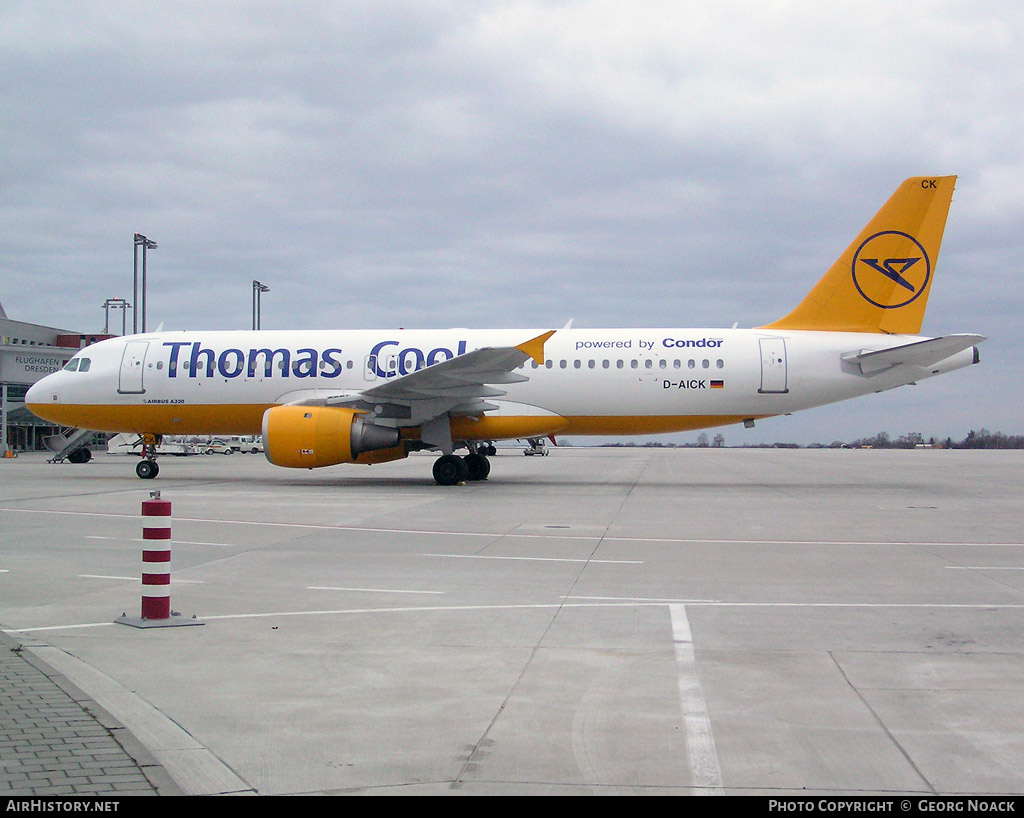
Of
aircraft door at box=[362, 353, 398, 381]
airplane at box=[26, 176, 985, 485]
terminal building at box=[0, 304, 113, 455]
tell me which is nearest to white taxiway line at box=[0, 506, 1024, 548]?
airplane at box=[26, 176, 985, 485]

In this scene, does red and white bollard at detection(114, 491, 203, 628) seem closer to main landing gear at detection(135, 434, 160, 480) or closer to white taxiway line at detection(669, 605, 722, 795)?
white taxiway line at detection(669, 605, 722, 795)

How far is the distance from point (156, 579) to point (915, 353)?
18596 millimetres

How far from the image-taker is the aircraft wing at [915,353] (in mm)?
20375

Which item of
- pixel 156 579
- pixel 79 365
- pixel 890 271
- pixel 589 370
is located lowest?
pixel 156 579

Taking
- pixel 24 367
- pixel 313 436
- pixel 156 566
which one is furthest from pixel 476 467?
pixel 24 367

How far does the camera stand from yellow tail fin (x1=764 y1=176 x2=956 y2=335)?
71.4 feet

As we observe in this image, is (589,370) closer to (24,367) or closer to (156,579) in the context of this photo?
(156,579)

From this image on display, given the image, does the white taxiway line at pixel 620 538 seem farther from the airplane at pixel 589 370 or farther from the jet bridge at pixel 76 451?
the jet bridge at pixel 76 451

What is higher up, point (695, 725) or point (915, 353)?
point (915, 353)

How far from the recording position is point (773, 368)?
72.1ft

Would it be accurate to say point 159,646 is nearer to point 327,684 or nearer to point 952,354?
point 327,684

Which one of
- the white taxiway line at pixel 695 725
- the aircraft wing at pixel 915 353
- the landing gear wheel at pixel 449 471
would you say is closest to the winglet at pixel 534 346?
the landing gear wheel at pixel 449 471

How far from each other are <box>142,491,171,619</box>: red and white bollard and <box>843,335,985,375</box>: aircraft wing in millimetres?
18064

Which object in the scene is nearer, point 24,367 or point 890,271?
point 890,271
